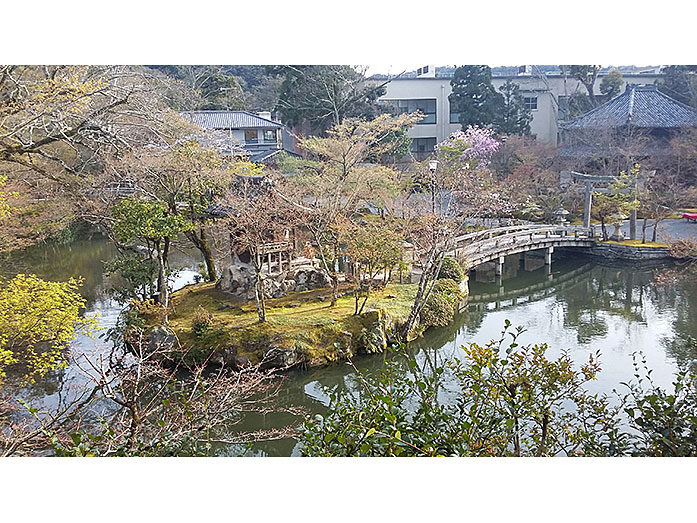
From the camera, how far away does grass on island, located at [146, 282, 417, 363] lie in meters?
6.09

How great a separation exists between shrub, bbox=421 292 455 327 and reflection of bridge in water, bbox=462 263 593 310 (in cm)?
18

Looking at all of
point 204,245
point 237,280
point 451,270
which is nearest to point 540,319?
point 451,270

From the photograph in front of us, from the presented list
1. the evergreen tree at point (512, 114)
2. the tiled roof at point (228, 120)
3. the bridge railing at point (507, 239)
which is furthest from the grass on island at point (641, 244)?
the tiled roof at point (228, 120)

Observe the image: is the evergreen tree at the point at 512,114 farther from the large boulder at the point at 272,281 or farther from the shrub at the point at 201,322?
the shrub at the point at 201,322

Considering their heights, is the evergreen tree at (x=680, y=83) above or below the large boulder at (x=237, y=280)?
above

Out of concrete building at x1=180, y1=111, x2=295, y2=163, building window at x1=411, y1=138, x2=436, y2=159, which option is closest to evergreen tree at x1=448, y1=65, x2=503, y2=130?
building window at x1=411, y1=138, x2=436, y2=159

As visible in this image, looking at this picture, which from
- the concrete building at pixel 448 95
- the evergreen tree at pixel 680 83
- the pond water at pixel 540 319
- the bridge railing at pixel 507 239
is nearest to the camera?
the evergreen tree at pixel 680 83

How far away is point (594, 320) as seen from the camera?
17.9 ft

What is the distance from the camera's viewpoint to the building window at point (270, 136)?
5551 mm

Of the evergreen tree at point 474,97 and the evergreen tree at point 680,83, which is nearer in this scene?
the evergreen tree at point 680,83

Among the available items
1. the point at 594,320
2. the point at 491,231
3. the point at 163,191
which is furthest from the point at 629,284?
the point at 163,191

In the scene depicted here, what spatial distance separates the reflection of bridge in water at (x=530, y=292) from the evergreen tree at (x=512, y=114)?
1.75m

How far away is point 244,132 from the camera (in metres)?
5.48

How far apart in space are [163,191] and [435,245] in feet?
9.78
